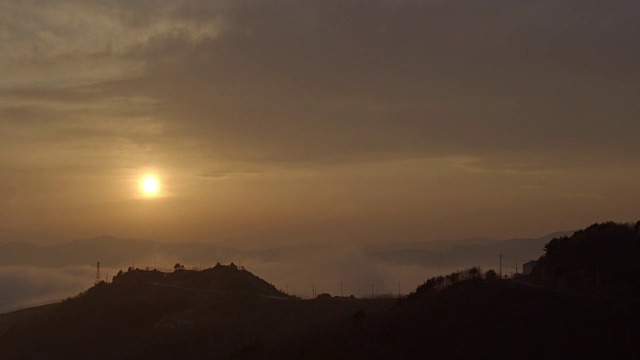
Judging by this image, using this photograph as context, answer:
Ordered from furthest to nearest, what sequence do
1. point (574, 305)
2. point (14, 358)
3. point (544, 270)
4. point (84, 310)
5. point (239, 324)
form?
point (84, 310), point (14, 358), point (239, 324), point (544, 270), point (574, 305)

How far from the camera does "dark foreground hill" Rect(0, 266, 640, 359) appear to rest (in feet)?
148

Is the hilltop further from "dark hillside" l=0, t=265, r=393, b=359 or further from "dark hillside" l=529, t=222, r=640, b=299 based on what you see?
"dark hillside" l=0, t=265, r=393, b=359

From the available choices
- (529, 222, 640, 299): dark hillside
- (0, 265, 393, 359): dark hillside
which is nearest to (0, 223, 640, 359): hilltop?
(529, 222, 640, 299): dark hillside

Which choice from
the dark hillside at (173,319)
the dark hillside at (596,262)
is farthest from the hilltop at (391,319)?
the dark hillside at (173,319)

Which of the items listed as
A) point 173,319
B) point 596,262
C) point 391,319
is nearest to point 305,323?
point 391,319

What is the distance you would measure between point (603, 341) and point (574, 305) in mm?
5156

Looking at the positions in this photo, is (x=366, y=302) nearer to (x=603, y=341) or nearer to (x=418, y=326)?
(x=418, y=326)

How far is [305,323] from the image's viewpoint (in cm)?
6975

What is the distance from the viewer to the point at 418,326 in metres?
50.2

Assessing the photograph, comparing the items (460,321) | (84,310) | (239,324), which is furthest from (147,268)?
(460,321)

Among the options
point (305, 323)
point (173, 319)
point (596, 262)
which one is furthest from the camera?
point (173, 319)

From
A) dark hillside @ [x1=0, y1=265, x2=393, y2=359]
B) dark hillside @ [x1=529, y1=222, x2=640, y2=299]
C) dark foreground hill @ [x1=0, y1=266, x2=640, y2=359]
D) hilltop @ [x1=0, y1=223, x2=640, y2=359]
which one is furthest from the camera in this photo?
dark hillside @ [x1=0, y1=265, x2=393, y2=359]

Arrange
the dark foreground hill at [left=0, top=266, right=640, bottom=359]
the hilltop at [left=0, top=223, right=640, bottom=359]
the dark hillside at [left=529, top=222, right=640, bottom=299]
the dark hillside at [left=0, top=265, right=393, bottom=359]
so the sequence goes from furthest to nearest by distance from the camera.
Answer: the dark hillside at [left=0, top=265, right=393, bottom=359], the dark hillside at [left=529, top=222, right=640, bottom=299], the hilltop at [left=0, top=223, right=640, bottom=359], the dark foreground hill at [left=0, top=266, right=640, bottom=359]

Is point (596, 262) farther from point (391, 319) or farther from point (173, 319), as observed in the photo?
point (173, 319)
